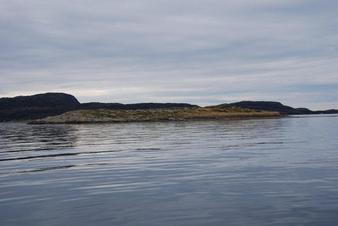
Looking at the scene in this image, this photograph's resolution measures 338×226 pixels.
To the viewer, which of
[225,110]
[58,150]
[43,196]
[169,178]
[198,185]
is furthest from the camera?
[225,110]

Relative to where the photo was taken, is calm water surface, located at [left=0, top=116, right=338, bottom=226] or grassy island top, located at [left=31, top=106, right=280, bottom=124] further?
grassy island top, located at [left=31, top=106, right=280, bottom=124]

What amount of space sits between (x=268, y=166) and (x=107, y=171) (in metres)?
7.58

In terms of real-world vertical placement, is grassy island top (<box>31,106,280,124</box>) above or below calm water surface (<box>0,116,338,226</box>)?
above

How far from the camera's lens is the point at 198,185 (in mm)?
18594

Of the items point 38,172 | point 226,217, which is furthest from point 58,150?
point 226,217

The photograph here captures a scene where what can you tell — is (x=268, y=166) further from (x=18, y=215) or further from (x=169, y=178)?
(x=18, y=215)

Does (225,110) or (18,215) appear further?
(225,110)

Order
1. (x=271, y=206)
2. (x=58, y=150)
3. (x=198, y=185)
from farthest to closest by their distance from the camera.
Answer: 1. (x=58, y=150)
2. (x=198, y=185)
3. (x=271, y=206)

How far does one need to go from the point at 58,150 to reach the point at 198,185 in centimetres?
2072

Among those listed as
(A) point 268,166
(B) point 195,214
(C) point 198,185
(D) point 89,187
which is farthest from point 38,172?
(B) point 195,214

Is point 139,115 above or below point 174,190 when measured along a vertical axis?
above

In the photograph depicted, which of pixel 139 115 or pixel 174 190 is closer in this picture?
pixel 174 190

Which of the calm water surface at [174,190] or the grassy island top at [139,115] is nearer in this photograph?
the calm water surface at [174,190]

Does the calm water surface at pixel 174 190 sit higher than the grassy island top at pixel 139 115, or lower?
lower
